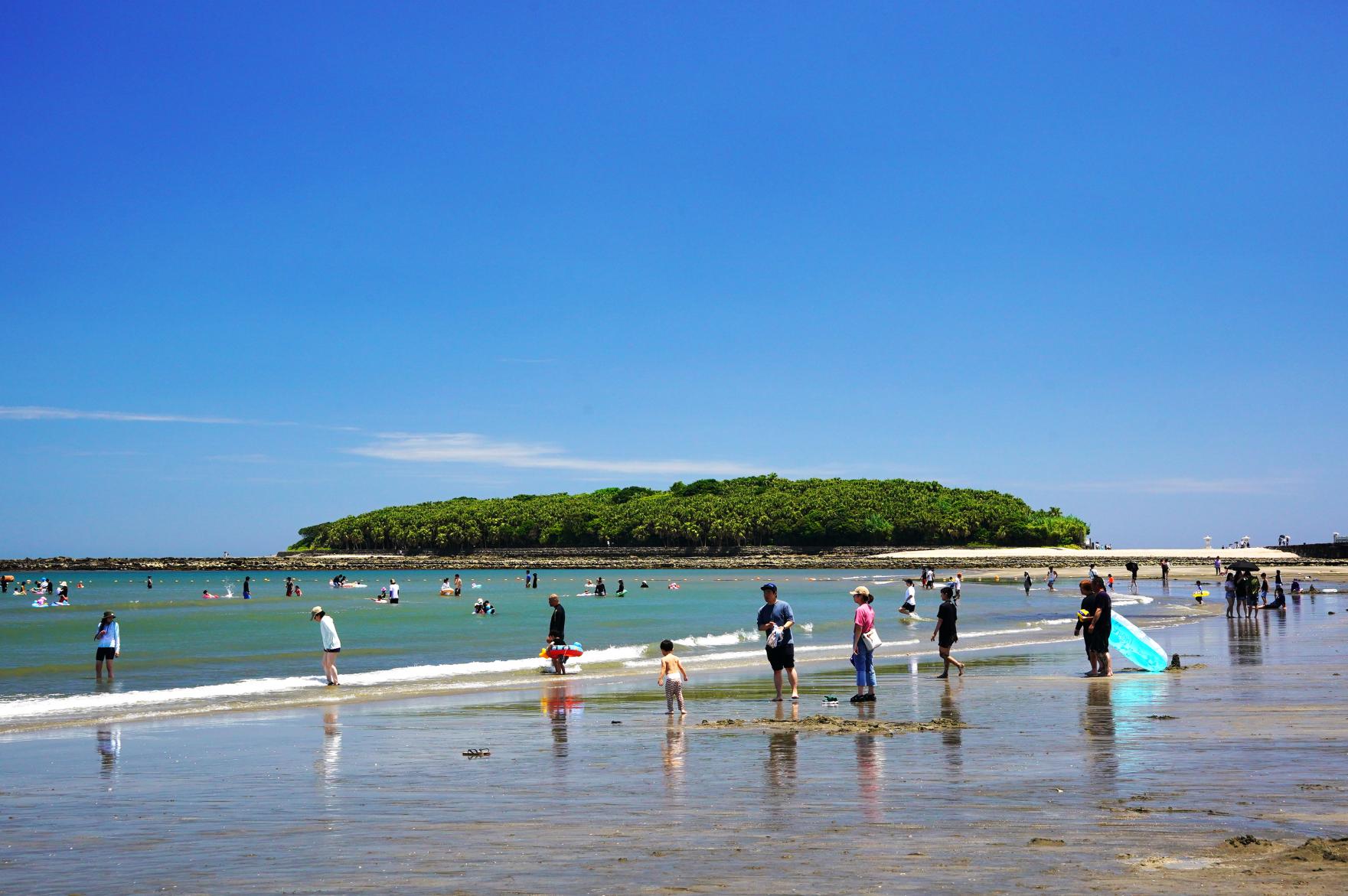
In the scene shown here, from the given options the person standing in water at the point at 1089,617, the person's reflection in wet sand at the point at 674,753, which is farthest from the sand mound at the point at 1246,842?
the person standing in water at the point at 1089,617

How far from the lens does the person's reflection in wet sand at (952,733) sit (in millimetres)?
11151

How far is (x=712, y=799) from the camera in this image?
9.53 meters

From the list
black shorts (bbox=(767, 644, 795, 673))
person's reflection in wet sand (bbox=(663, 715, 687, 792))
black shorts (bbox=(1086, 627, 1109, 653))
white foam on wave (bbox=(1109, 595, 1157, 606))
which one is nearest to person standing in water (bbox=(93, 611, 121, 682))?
person's reflection in wet sand (bbox=(663, 715, 687, 792))

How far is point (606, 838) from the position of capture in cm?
809

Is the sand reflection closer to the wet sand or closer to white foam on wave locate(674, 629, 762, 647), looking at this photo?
the wet sand

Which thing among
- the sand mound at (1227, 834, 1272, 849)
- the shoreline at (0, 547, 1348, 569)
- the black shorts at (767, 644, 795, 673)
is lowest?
the shoreline at (0, 547, 1348, 569)

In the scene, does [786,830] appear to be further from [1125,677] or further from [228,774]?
[1125,677]

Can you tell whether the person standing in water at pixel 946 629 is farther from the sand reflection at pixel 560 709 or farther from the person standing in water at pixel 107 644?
the person standing in water at pixel 107 644

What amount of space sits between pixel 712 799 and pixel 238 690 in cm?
1501

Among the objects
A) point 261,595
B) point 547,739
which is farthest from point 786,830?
point 261,595

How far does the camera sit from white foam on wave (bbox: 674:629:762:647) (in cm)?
3388

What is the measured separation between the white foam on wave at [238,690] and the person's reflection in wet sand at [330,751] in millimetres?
4269

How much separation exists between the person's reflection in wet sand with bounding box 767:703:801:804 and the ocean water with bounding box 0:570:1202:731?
31.9ft

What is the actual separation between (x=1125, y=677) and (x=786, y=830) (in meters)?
12.8
